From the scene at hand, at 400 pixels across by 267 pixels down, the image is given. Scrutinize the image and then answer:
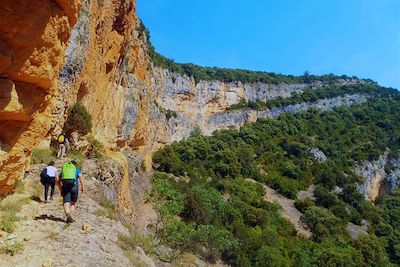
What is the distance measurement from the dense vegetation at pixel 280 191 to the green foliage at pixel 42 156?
9.72 m

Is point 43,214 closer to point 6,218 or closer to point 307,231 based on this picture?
point 6,218

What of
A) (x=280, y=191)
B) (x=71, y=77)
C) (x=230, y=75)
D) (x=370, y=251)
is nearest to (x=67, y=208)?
(x=71, y=77)

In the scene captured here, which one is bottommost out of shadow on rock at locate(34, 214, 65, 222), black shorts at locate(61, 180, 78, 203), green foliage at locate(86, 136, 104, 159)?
shadow on rock at locate(34, 214, 65, 222)

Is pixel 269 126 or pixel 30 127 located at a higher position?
pixel 269 126

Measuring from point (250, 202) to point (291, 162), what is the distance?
23.2m

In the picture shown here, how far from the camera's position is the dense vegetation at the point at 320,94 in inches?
3612

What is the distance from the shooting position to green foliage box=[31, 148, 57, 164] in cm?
1407

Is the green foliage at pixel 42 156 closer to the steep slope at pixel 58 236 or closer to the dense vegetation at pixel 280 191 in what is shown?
the steep slope at pixel 58 236

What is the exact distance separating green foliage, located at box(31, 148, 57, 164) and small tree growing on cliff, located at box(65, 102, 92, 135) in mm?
3754

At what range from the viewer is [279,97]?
327 ft

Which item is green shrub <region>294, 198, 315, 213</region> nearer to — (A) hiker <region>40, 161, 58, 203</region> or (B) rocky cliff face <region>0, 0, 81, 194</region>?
(A) hiker <region>40, 161, 58, 203</region>

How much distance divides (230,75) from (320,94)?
976 inches

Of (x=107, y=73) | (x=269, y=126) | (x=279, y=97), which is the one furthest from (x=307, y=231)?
(x=279, y=97)

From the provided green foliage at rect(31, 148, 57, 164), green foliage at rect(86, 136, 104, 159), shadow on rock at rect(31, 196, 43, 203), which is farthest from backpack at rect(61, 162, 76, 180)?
green foliage at rect(86, 136, 104, 159)
